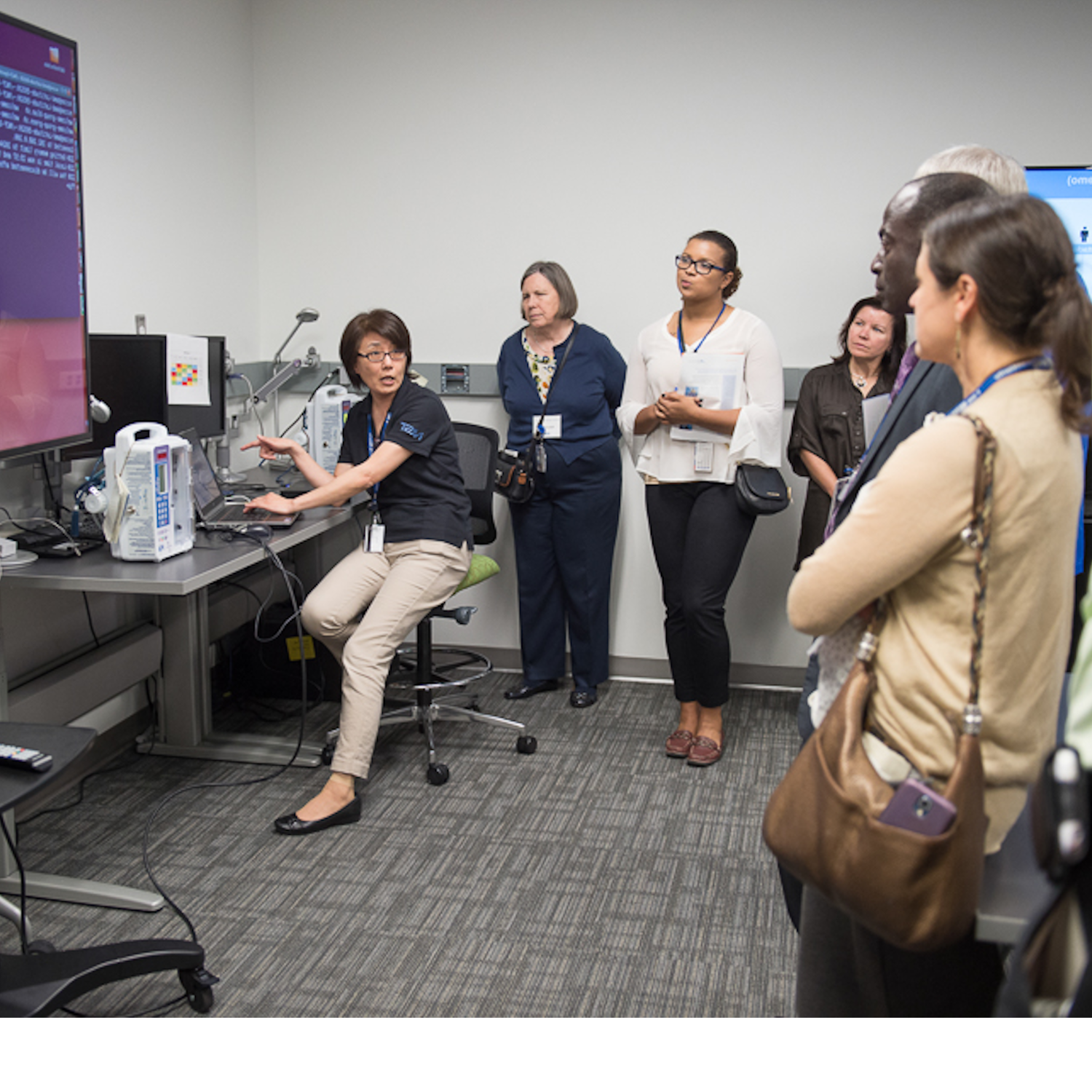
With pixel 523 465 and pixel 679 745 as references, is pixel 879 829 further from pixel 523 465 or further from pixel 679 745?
pixel 523 465

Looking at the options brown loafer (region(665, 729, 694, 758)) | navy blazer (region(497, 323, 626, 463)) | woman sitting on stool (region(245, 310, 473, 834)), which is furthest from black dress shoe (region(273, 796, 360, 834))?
navy blazer (region(497, 323, 626, 463))

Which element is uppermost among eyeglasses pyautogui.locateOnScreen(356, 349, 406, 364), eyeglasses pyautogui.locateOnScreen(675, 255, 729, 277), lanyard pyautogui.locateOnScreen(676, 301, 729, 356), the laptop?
eyeglasses pyautogui.locateOnScreen(675, 255, 729, 277)

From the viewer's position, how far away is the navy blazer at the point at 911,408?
1.47 metres

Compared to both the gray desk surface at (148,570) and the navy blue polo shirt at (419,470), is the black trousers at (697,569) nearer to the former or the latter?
the navy blue polo shirt at (419,470)

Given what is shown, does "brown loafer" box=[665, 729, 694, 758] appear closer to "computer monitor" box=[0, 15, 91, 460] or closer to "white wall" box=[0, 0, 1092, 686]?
"white wall" box=[0, 0, 1092, 686]

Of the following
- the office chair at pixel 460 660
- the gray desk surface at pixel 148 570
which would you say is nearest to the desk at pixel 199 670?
the gray desk surface at pixel 148 570

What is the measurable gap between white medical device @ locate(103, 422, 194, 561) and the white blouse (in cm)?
141

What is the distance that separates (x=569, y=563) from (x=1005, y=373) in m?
2.59

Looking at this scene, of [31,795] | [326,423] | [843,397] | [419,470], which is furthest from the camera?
[326,423]

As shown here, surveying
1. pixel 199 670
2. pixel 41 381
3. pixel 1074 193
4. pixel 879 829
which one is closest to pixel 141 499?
pixel 41 381

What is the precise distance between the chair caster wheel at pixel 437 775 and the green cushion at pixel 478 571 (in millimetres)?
536

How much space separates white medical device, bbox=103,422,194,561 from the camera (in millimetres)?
2410

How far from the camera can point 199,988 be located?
1.92m

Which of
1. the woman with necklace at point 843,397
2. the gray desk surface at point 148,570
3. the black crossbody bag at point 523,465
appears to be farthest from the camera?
the black crossbody bag at point 523,465
